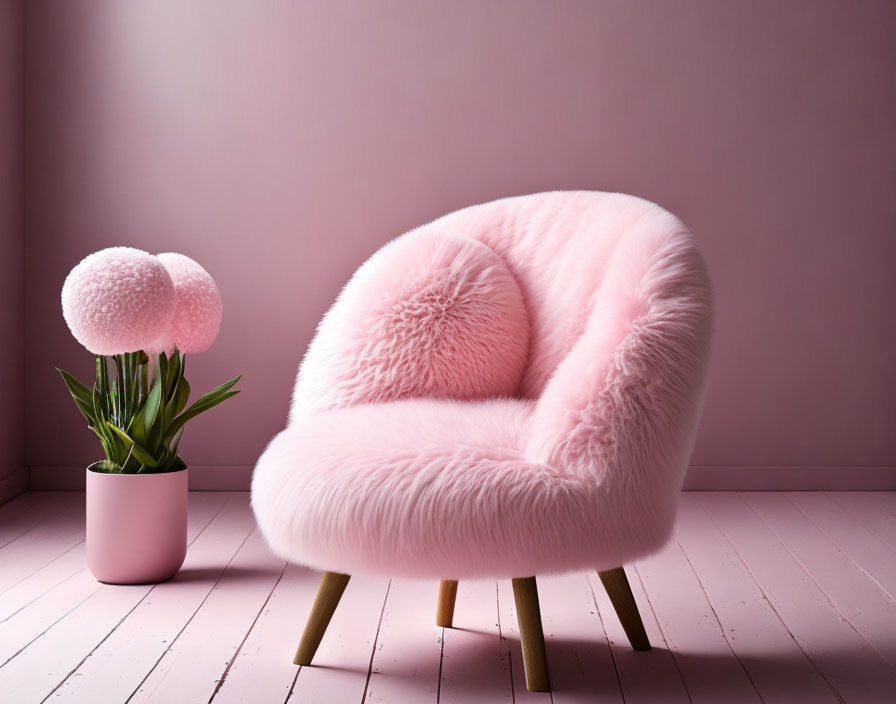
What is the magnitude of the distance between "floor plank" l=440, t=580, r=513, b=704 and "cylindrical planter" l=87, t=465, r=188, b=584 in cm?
61

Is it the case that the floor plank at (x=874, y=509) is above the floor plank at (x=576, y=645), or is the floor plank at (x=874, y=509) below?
below

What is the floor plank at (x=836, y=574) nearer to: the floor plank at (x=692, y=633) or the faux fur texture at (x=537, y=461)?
the floor plank at (x=692, y=633)

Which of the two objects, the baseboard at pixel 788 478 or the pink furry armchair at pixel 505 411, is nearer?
the pink furry armchair at pixel 505 411

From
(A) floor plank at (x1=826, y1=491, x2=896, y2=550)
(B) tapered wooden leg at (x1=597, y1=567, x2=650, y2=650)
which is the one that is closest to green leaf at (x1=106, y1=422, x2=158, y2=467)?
(B) tapered wooden leg at (x1=597, y1=567, x2=650, y2=650)

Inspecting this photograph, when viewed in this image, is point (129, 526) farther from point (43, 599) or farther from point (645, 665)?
point (645, 665)

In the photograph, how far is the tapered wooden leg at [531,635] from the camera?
4.53 ft

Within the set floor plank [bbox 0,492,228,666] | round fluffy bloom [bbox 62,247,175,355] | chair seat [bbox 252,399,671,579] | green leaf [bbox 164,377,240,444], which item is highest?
round fluffy bloom [bbox 62,247,175,355]

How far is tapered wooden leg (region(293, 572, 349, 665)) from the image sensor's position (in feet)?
4.69

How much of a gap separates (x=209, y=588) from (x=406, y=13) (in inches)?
70.1

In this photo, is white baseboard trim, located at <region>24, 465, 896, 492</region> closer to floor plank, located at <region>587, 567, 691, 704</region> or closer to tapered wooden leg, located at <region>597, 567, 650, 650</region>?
floor plank, located at <region>587, 567, 691, 704</region>

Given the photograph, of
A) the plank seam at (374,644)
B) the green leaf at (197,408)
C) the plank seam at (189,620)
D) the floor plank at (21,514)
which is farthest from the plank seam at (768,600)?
the floor plank at (21,514)

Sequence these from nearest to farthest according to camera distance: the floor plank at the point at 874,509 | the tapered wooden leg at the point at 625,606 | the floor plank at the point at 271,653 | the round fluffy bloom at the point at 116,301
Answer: the floor plank at the point at 271,653 → the tapered wooden leg at the point at 625,606 → the round fluffy bloom at the point at 116,301 → the floor plank at the point at 874,509

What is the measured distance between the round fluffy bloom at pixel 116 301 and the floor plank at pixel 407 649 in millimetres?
741

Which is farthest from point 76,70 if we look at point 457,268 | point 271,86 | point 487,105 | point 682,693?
point 682,693
